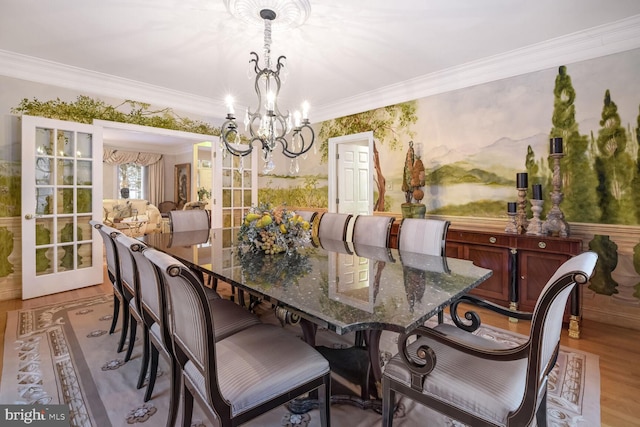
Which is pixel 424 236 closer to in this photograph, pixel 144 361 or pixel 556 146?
pixel 556 146

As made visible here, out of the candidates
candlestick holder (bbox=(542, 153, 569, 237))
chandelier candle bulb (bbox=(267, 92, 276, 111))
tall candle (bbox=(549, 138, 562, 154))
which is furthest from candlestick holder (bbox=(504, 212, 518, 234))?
chandelier candle bulb (bbox=(267, 92, 276, 111))

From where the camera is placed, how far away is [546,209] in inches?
122

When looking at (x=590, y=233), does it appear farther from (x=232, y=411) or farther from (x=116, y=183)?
(x=116, y=183)

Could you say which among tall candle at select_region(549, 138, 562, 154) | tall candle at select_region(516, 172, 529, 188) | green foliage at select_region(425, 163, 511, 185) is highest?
tall candle at select_region(549, 138, 562, 154)

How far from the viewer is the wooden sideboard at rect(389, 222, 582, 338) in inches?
103

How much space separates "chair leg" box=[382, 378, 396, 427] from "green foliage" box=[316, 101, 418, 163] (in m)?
3.44

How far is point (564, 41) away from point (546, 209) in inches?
62.3

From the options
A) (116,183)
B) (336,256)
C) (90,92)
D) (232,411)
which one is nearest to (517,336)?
(336,256)

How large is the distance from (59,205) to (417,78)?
4.53 metres

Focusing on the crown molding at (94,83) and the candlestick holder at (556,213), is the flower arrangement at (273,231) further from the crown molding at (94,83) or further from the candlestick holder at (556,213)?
the crown molding at (94,83)

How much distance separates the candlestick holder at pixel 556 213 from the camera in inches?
108

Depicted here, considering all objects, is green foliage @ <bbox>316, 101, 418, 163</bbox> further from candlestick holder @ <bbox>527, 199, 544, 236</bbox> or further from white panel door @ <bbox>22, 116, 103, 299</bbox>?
white panel door @ <bbox>22, 116, 103, 299</bbox>

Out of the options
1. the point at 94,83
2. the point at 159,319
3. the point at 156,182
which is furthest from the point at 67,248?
the point at 156,182

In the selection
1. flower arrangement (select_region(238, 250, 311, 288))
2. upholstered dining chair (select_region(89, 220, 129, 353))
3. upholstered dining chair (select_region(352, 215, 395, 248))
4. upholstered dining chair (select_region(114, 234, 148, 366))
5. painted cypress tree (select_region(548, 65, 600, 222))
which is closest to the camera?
flower arrangement (select_region(238, 250, 311, 288))
